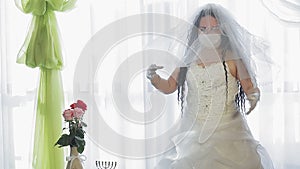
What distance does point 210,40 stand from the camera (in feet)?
Result: 5.95

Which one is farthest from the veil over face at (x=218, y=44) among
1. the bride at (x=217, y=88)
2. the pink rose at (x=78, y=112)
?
the pink rose at (x=78, y=112)

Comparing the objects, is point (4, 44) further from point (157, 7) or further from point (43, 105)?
point (157, 7)

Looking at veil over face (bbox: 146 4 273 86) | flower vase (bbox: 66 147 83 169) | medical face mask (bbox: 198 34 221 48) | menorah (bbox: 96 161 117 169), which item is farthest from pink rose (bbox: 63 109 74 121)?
medical face mask (bbox: 198 34 221 48)

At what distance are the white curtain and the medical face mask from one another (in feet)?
0.65

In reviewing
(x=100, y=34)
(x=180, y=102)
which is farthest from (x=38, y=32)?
(x=180, y=102)

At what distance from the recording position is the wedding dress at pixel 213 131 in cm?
171

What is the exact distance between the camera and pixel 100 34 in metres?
2.24

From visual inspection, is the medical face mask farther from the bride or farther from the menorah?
the menorah

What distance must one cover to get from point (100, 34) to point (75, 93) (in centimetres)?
34

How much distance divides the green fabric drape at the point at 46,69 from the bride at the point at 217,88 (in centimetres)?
57

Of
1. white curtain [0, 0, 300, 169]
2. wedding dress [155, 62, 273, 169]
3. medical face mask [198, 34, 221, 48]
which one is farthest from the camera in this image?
white curtain [0, 0, 300, 169]

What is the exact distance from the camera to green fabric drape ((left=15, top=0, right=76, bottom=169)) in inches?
83.3

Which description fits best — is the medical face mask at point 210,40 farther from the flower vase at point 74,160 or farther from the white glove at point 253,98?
the flower vase at point 74,160

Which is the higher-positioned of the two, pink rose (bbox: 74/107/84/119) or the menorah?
pink rose (bbox: 74/107/84/119)
